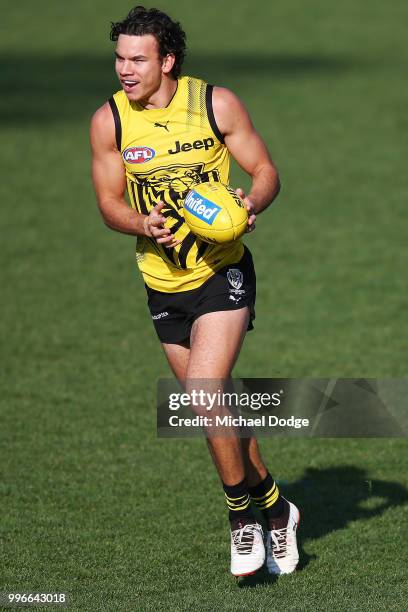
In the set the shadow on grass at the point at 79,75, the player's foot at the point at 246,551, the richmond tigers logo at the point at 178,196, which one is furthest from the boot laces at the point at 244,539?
the shadow on grass at the point at 79,75

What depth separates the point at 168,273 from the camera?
6270mm

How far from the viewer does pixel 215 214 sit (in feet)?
18.9

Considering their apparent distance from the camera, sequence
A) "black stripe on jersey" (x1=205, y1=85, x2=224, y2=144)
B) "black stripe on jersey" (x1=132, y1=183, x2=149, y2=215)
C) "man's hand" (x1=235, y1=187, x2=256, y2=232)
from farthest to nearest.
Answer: "black stripe on jersey" (x1=132, y1=183, x2=149, y2=215)
"black stripe on jersey" (x1=205, y1=85, x2=224, y2=144)
"man's hand" (x1=235, y1=187, x2=256, y2=232)

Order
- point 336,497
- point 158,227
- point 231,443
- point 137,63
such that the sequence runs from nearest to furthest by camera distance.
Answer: point 158,227
point 231,443
point 137,63
point 336,497

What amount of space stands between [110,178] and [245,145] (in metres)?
0.74

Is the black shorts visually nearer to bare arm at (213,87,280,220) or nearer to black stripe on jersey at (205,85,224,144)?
bare arm at (213,87,280,220)

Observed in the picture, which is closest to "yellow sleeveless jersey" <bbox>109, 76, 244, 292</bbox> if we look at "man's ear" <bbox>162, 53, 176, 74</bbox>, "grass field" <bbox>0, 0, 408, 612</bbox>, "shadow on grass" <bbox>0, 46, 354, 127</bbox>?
"man's ear" <bbox>162, 53, 176, 74</bbox>

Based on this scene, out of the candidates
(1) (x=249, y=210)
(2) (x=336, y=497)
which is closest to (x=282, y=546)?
(2) (x=336, y=497)

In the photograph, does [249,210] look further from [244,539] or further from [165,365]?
[165,365]

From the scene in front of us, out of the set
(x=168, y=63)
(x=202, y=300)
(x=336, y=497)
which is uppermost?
(x=168, y=63)

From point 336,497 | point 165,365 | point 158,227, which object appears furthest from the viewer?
point 165,365

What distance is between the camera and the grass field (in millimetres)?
6332

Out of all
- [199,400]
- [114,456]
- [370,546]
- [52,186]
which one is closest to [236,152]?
[199,400]

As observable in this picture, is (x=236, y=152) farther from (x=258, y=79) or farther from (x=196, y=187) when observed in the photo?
(x=258, y=79)
